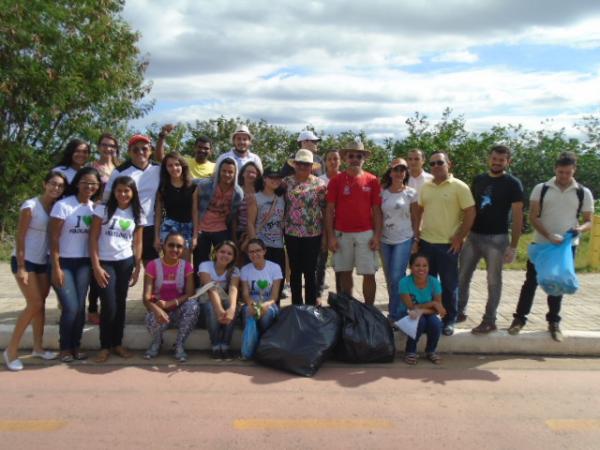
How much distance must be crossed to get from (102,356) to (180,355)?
2.25 ft

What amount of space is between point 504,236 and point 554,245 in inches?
18.1

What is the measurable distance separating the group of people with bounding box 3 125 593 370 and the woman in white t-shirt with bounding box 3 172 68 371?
0.04 feet

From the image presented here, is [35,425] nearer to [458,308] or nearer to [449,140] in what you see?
[458,308]

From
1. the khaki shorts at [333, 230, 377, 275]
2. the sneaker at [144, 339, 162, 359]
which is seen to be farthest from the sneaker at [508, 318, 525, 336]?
the sneaker at [144, 339, 162, 359]

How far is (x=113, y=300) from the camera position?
493 cm

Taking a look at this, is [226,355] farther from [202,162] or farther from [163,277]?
[202,162]

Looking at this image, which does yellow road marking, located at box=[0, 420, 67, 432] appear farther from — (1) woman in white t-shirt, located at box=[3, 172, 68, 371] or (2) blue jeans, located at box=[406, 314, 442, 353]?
(2) blue jeans, located at box=[406, 314, 442, 353]

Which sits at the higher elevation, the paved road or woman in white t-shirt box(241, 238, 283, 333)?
woman in white t-shirt box(241, 238, 283, 333)

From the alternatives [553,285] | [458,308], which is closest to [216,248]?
[458,308]

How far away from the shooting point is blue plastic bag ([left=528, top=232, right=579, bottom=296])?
5.12 m

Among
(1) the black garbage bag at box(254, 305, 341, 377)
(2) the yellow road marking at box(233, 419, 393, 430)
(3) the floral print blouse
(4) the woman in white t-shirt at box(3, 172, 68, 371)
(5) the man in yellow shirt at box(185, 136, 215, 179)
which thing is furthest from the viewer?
(5) the man in yellow shirt at box(185, 136, 215, 179)

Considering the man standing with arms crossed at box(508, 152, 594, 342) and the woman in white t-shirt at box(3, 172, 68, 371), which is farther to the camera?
the man standing with arms crossed at box(508, 152, 594, 342)

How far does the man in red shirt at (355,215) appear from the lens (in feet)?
18.3

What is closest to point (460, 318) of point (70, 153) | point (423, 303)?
point (423, 303)
